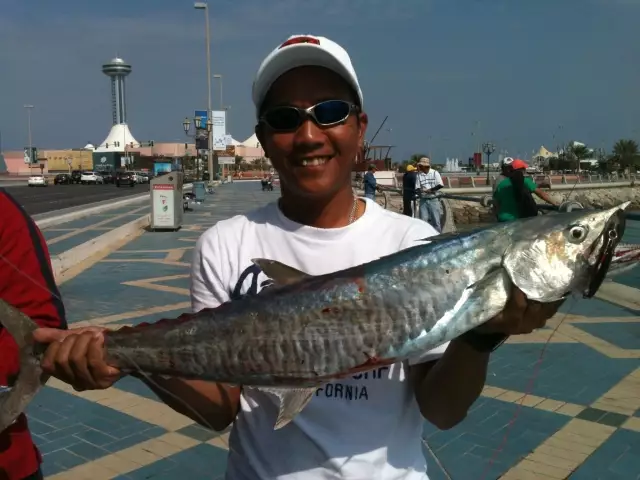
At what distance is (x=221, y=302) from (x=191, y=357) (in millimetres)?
226

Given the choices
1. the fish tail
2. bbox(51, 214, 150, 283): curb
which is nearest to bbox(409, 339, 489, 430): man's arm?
the fish tail

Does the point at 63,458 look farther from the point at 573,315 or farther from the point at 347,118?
the point at 573,315

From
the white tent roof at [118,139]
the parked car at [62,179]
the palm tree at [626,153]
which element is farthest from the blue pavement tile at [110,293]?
the white tent roof at [118,139]

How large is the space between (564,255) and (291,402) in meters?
0.85

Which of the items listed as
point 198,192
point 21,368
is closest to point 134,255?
point 21,368

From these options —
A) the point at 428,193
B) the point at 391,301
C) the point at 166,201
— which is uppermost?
the point at 391,301

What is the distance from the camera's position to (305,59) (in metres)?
1.88

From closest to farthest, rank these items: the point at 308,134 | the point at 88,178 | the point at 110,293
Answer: the point at 308,134
the point at 110,293
the point at 88,178

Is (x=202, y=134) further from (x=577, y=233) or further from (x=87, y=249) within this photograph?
(x=577, y=233)

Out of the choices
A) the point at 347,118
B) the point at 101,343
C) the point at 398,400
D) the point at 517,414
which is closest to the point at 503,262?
the point at 398,400

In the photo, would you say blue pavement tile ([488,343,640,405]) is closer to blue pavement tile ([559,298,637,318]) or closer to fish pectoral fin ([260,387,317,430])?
blue pavement tile ([559,298,637,318])

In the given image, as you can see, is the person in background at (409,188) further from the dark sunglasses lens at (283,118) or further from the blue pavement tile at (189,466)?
the dark sunglasses lens at (283,118)

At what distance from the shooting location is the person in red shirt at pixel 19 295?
192cm

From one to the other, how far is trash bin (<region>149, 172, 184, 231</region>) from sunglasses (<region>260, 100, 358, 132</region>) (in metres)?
14.3
